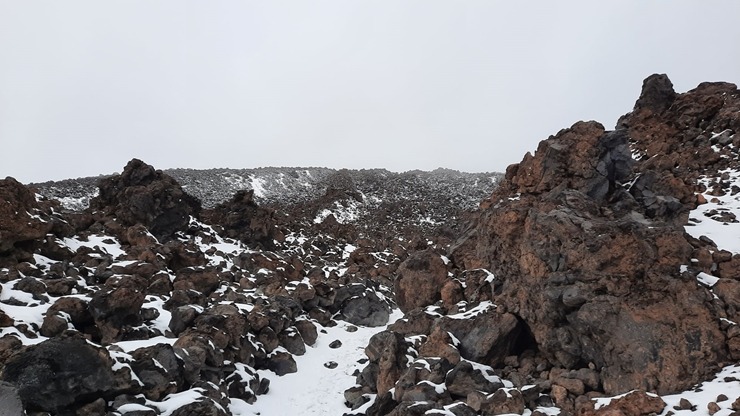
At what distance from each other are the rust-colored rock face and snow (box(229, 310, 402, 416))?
7751mm

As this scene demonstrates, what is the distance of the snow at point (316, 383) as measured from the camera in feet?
62.1

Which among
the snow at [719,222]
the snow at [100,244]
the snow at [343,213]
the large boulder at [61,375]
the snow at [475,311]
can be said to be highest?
the snow at [719,222]

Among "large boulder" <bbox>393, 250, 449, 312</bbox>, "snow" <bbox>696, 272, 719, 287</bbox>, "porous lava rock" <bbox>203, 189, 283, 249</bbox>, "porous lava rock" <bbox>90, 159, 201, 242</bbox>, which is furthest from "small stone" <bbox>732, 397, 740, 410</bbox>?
"porous lava rock" <bbox>203, 189, 283, 249</bbox>

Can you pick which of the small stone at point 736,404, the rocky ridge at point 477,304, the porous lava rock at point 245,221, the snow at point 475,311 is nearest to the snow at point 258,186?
the porous lava rock at point 245,221

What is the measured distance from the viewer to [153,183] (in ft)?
121

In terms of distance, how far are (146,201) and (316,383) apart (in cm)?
2123

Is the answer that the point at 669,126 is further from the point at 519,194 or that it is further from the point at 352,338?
the point at 352,338

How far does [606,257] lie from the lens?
14.7 meters

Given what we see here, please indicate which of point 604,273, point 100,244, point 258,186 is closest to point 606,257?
point 604,273

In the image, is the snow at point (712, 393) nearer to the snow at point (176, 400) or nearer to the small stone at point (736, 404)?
the small stone at point (736, 404)

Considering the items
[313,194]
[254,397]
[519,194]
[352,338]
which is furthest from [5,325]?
[313,194]

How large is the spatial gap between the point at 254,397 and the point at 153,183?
2357cm

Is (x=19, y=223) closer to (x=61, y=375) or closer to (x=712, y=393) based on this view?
(x=61, y=375)

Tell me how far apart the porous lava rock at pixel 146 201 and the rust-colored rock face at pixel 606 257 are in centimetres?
2338
